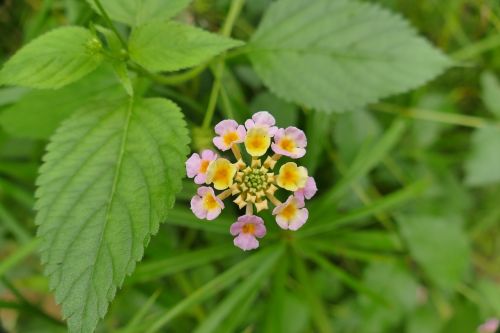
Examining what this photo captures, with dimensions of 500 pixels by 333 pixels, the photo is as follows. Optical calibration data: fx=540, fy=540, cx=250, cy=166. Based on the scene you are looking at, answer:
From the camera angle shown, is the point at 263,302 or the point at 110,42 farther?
the point at 263,302

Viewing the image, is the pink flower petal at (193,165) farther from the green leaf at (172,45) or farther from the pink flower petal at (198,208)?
the green leaf at (172,45)

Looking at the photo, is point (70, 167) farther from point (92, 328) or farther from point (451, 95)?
point (451, 95)

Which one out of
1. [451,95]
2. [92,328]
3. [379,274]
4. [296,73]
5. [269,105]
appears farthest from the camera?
[451,95]

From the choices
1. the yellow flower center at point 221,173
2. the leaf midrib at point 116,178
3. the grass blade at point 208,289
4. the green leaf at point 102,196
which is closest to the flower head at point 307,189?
the yellow flower center at point 221,173

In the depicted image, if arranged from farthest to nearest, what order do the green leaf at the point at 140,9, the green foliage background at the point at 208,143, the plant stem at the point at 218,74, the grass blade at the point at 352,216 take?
1. the grass blade at the point at 352,216
2. the plant stem at the point at 218,74
3. the green leaf at the point at 140,9
4. the green foliage background at the point at 208,143

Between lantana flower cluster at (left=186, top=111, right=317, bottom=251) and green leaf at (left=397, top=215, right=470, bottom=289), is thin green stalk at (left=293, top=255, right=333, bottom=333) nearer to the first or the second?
green leaf at (left=397, top=215, right=470, bottom=289)

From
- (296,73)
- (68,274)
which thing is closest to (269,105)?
(296,73)

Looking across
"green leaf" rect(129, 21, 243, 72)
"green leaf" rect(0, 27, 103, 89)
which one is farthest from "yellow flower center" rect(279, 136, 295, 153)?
"green leaf" rect(0, 27, 103, 89)
